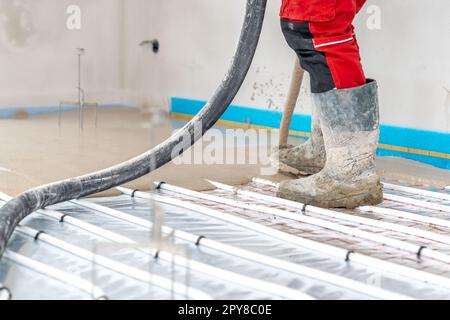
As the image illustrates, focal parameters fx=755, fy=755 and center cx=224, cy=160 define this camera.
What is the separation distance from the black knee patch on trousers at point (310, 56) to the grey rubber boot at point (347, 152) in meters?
0.04

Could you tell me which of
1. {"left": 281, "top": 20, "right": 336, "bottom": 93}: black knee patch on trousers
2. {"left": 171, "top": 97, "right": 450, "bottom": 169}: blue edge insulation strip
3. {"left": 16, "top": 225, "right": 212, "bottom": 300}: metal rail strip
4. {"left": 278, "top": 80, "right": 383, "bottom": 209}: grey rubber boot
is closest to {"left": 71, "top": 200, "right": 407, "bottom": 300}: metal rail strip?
{"left": 16, "top": 225, "right": 212, "bottom": 300}: metal rail strip

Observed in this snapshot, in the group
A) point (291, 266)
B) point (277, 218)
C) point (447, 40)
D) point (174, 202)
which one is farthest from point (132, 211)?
point (447, 40)

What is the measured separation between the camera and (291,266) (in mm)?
1966

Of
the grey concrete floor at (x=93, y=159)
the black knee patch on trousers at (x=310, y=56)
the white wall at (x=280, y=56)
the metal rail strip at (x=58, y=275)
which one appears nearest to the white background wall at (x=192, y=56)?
the white wall at (x=280, y=56)

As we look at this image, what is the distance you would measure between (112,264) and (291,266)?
465 mm

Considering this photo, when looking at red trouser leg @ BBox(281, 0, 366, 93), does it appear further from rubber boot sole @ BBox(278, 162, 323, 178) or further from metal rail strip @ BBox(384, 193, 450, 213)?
rubber boot sole @ BBox(278, 162, 323, 178)

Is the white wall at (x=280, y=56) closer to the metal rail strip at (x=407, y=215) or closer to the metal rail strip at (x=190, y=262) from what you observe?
the metal rail strip at (x=407, y=215)

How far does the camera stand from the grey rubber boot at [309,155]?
314 cm

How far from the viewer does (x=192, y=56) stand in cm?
518

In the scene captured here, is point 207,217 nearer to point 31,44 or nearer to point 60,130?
point 60,130

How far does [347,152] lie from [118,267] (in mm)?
1035

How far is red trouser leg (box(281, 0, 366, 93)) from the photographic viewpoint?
256 centimetres

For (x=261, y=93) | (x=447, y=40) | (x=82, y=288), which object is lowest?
(x=82, y=288)

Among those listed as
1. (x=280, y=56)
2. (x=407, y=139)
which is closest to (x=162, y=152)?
(x=407, y=139)
